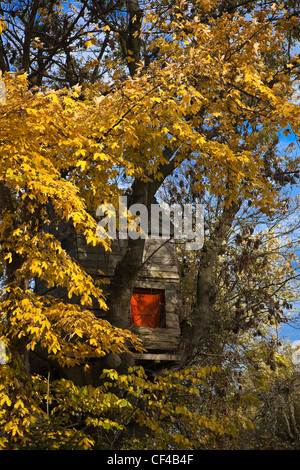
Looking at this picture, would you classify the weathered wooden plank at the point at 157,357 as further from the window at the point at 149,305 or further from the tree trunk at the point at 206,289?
the window at the point at 149,305

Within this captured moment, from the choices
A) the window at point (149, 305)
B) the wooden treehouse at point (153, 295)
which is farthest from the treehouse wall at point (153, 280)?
the window at point (149, 305)

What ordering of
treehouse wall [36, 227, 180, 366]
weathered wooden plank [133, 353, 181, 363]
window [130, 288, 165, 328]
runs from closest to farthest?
weathered wooden plank [133, 353, 181, 363] → treehouse wall [36, 227, 180, 366] → window [130, 288, 165, 328]

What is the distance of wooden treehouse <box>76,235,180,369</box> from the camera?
1167cm

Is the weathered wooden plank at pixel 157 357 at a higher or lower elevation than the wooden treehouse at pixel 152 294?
lower

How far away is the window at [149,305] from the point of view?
1252 centimetres

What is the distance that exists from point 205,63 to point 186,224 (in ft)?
21.6

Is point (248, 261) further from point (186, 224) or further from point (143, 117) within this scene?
point (143, 117)

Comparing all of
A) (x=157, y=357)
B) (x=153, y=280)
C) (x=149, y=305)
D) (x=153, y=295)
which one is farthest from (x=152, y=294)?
(x=157, y=357)

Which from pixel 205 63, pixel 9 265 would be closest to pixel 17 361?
pixel 9 265

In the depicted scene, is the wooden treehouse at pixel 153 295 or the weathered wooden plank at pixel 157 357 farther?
the wooden treehouse at pixel 153 295

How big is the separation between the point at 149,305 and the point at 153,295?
0.28 metres

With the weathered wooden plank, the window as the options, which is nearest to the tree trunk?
the window

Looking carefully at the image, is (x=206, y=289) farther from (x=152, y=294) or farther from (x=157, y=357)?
(x=157, y=357)

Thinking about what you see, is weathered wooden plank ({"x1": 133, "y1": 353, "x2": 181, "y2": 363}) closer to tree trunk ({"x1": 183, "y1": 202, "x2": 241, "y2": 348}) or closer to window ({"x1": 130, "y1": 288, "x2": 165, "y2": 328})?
tree trunk ({"x1": 183, "y1": 202, "x2": 241, "y2": 348})
